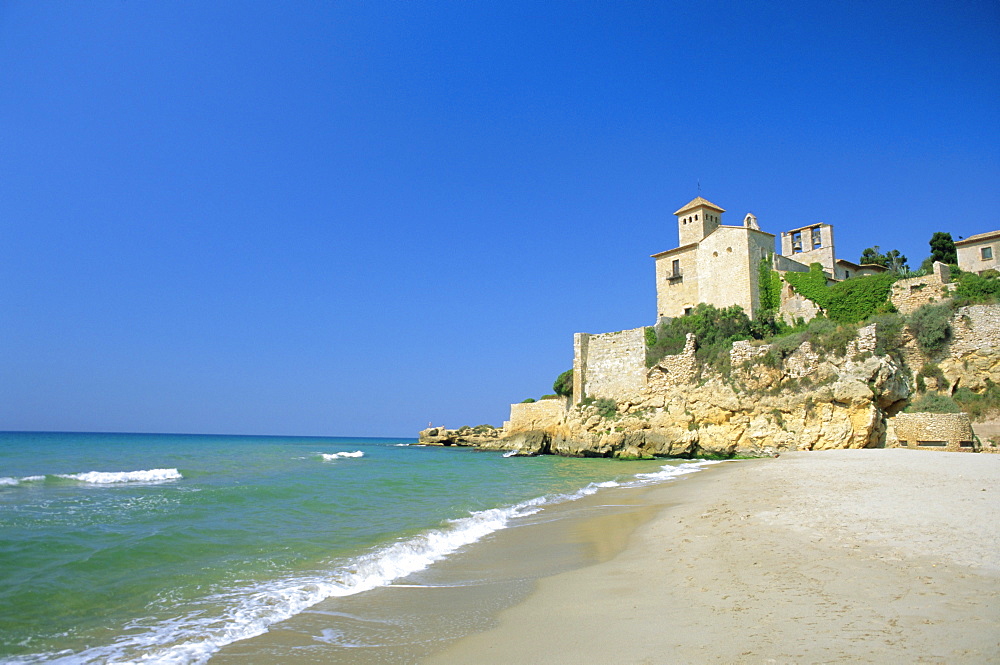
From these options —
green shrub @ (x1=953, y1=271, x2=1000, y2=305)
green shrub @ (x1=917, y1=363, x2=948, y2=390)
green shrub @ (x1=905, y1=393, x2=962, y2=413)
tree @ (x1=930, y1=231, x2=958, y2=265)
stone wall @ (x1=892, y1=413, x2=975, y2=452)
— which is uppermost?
tree @ (x1=930, y1=231, x2=958, y2=265)

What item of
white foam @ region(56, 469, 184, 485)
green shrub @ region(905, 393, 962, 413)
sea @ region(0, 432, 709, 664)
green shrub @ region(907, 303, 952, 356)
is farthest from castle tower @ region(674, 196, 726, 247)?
white foam @ region(56, 469, 184, 485)

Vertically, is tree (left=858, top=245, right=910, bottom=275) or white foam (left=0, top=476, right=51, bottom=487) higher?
tree (left=858, top=245, right=910, bottom=275)

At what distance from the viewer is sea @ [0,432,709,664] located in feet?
14.4

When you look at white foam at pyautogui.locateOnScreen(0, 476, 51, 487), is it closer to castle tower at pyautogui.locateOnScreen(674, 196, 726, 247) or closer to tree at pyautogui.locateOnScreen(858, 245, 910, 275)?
castle tower at pyautogui.locateOnScreen(674, 196, 726, 247)

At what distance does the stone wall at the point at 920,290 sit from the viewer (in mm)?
24547

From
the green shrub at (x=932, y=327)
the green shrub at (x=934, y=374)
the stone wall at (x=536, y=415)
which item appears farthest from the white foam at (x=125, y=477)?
the green shrub at (x=932, y=327)

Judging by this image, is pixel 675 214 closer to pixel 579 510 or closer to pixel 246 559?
pixel 579 510

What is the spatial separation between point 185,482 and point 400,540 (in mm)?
12226

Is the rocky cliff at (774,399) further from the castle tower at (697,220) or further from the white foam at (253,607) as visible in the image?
the white foam at (253,607)

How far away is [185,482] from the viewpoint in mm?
17297

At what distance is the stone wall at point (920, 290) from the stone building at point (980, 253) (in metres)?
4.22

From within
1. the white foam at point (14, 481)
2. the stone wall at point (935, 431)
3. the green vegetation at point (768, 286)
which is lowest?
the white foam at point (14, 481)

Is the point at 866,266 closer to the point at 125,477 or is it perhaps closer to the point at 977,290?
the point at 977,290

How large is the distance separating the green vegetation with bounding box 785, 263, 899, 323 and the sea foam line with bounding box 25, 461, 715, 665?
2511 centimetres
